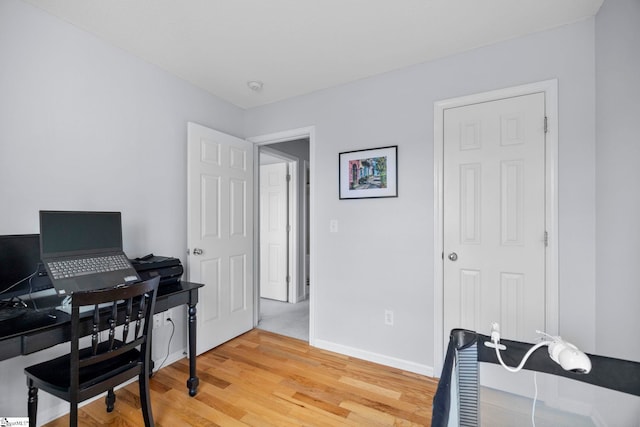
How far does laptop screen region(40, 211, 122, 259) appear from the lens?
4.80 feet

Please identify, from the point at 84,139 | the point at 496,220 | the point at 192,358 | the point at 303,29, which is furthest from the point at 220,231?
the point at 496,220

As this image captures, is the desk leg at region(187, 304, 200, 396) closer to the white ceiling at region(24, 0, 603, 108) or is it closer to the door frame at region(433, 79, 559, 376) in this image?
the door frame at region(433, 79, 559, 376)

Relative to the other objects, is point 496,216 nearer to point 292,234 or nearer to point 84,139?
point 292,234

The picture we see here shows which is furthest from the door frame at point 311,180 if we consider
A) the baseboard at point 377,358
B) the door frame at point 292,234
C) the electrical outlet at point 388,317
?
the door frame at point 292,234

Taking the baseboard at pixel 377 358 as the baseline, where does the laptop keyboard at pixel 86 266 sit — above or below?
above

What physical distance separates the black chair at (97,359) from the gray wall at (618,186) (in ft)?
7.17

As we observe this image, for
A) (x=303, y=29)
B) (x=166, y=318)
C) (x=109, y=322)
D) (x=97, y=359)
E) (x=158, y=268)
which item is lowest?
(x=166, y=318)

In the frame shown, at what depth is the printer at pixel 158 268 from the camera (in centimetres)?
185

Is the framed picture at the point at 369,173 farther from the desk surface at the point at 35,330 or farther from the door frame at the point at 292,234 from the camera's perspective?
the desk surface at the point at 35,330

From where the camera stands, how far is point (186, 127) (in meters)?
2.51

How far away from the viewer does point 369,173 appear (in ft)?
7.90

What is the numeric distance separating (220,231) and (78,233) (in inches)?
46.2

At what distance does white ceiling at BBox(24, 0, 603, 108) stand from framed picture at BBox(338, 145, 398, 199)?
A: 26.8 inches

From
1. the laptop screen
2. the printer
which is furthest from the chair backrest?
the laptop screen
